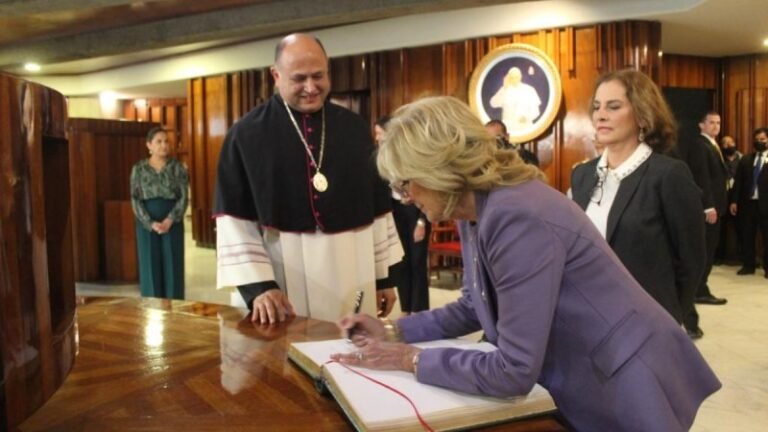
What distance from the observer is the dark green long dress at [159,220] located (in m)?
5.75

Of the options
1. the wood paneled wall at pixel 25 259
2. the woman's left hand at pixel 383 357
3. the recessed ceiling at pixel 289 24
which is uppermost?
the recessed ceiling at pixel 289 24

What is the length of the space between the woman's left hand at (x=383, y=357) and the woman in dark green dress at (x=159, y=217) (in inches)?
189

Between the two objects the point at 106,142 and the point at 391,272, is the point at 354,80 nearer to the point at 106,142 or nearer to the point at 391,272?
the point at 106,142

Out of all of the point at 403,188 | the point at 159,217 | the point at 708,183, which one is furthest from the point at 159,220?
the point at 403,188

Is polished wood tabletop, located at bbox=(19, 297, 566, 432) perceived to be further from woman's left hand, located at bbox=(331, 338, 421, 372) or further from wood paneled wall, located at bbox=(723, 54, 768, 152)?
wood paneled wall, located at bbox=(723, 54, 768, 152)

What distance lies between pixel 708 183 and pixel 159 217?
464 centimetres

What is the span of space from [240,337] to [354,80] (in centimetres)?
712

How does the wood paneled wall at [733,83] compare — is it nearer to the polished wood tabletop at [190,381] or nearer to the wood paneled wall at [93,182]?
the wood paneled wall at [93,182]

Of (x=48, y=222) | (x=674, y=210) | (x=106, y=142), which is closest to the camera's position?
(x=48, y=222)

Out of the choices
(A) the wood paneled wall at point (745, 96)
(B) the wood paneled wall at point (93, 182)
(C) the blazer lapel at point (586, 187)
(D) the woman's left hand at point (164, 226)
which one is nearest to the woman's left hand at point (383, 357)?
(C) the blazer lapel at point (586, 187)

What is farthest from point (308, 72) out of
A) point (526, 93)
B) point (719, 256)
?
point (719, 256)

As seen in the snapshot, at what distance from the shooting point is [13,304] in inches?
30.3

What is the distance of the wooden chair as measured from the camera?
6182mm

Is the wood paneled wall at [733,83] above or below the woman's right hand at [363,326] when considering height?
above
